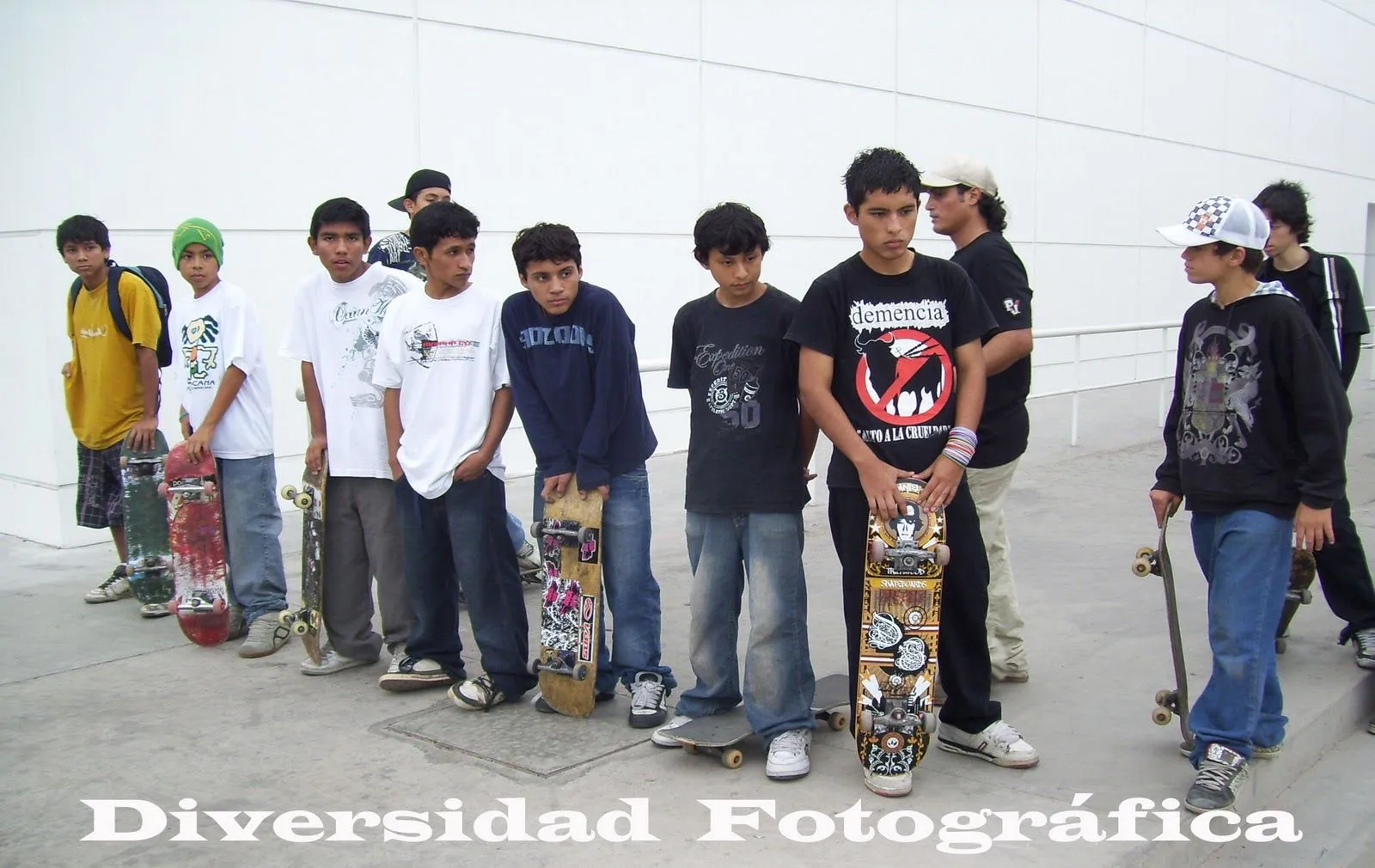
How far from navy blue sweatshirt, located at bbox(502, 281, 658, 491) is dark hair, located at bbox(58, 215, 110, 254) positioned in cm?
272

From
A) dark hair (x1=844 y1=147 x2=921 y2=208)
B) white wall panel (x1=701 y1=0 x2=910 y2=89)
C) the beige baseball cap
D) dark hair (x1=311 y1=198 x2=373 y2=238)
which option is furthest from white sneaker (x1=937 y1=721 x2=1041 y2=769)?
white wall panel (x1=701 y1=0 x2=910 y2=89)

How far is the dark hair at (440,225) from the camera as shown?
15.5 ft

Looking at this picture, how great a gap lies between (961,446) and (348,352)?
2689mm

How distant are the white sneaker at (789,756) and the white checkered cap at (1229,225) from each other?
6.59 feet

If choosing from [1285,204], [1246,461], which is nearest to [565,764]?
[1246,461]

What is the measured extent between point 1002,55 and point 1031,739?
12.5m

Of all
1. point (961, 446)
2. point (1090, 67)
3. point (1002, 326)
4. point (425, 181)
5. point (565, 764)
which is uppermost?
point (1090, 67)

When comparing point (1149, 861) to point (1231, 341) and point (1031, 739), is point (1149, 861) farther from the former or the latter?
point (1231, 341)

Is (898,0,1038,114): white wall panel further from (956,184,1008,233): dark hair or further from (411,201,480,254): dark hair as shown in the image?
(411,201,480,254): dark hair

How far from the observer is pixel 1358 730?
497 centimetres

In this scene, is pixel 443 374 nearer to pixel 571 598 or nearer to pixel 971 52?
pixel 571 598

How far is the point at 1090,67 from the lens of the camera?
1681 cm

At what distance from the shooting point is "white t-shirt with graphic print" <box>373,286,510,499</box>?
4.80 meters

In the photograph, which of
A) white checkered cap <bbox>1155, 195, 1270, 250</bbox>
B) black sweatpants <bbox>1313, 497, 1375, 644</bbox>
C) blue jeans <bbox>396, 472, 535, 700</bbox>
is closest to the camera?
white checkered cap <bbox>1155, 195, 1270, 250</bbox>
